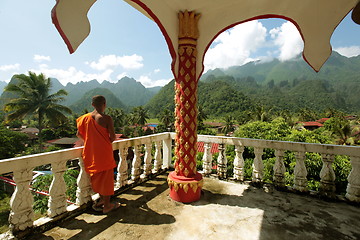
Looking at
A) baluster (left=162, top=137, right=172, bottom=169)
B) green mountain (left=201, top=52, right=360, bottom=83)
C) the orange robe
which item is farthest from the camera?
green mountain (left=201, top=52, right=360, bottom=83)

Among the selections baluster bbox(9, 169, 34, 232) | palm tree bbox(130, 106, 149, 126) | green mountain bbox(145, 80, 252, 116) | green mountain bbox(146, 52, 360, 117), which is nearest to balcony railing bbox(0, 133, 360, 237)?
baluster bbox(9, 169, 34, 232)

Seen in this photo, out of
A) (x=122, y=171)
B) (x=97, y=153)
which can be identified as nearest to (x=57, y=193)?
(x=97, y=153)

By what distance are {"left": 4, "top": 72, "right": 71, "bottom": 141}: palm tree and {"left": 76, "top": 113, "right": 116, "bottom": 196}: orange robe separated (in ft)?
83.7

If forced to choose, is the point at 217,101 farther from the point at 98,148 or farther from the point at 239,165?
the point at 98,148

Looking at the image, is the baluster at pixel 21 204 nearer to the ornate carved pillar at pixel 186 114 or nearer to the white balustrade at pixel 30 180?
the white balustrade at pixel 30 180

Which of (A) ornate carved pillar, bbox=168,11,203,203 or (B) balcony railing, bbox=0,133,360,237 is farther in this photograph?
(A) ornate carved pillar, bbox=168,11,203,203

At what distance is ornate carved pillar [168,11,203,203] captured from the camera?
314cm

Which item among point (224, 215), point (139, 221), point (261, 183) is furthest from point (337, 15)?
point (139, 221)

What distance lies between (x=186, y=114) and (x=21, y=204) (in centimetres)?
252

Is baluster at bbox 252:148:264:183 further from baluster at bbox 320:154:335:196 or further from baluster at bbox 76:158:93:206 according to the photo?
baluster at bbox 76:158:93:206

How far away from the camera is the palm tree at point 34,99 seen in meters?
22.2

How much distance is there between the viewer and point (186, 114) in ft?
10.5

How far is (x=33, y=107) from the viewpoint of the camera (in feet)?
76.7

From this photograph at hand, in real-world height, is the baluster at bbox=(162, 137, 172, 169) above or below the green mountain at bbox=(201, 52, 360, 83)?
below
